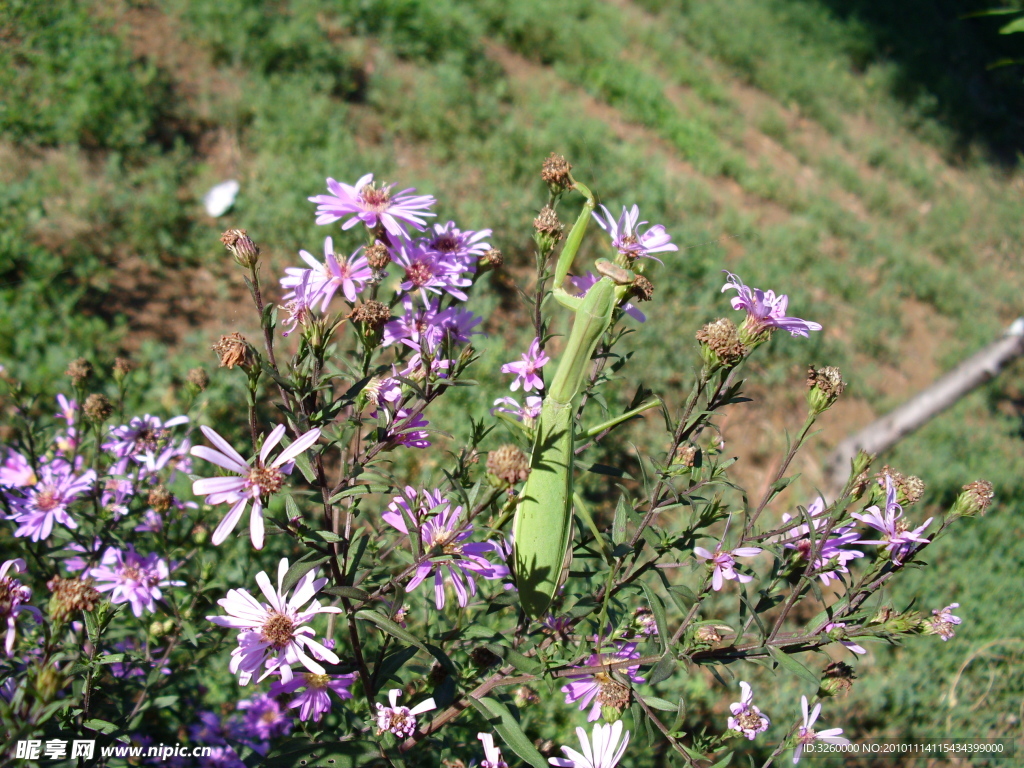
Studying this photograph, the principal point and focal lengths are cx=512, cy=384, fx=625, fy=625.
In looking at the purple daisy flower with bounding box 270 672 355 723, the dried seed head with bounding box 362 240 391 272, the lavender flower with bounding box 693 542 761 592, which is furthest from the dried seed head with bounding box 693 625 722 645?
the dried seed head with bounding box 362 240 391 272

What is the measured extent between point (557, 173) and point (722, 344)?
0.73m

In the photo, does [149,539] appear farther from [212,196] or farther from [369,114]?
[369,114]

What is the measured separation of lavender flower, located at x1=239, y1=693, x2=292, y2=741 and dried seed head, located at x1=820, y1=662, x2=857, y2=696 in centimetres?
168

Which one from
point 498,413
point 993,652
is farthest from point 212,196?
point 993,652

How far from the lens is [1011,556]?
4.30m

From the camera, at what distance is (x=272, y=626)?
144 centimetres

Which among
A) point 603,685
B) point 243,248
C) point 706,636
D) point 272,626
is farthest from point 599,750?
point 243,248

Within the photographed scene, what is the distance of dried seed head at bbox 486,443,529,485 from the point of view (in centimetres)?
124

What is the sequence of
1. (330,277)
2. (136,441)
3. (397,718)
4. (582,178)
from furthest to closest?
(582,178), (136,441), (330,277), (397,718)

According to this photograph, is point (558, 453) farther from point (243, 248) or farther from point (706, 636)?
point (243, 248)

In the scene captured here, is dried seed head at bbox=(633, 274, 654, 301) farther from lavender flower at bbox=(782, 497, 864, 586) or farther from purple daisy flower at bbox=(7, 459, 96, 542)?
purple daisy flower at bbox=(7, 459, 96, 542)

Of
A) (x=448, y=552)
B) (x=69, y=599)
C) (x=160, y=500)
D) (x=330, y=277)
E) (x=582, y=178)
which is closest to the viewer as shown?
(x=69, y=599)

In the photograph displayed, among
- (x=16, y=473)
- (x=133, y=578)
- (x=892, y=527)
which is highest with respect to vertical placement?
(x=892, y=527)

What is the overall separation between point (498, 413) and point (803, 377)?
170 inches
